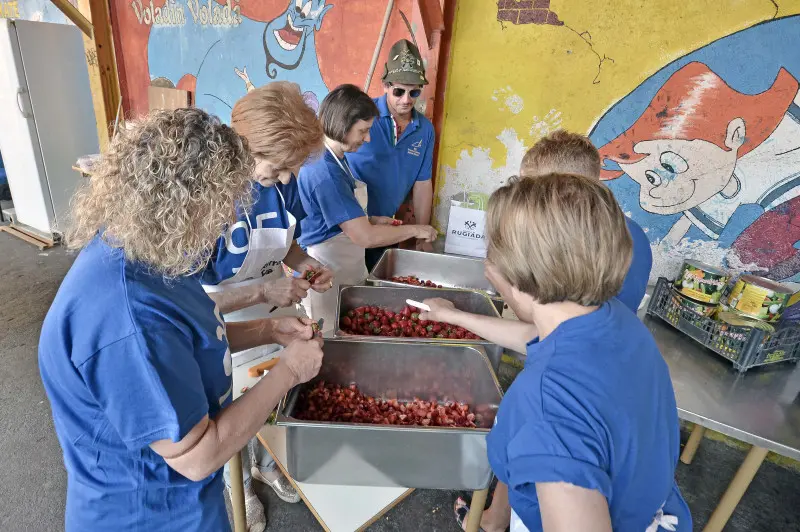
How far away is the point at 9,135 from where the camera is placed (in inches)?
237

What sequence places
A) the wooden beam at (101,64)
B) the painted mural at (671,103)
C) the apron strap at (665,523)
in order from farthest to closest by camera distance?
the wooden beam at (101,64), the painted mural at (671,103), the apron strap at (665,523)

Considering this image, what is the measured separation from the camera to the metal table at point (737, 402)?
6.17ft

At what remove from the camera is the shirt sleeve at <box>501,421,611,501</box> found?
0.86 meters

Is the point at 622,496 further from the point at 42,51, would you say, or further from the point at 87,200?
the point at 42,51

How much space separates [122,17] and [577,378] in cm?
771

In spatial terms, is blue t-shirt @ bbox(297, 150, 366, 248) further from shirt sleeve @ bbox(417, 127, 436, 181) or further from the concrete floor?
the concrete floor

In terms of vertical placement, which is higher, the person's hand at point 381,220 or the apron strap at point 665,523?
the person's hand at point 381,220

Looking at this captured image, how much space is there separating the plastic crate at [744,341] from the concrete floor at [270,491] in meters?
1.07

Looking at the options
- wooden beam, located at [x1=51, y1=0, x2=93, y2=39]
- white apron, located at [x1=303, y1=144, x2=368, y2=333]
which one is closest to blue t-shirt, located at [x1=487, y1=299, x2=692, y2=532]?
white apron, located at [x1=303, y1=144, x2=368, y2=333]

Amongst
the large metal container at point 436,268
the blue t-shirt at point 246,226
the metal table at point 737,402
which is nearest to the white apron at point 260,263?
the blue t-shirt at point 246,226

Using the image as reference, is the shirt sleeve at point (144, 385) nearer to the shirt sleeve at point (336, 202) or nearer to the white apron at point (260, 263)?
the white apron at point (260, 263)

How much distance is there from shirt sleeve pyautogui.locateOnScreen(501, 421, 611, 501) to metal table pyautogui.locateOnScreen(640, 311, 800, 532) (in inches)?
55.8

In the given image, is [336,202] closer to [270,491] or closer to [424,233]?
[424,233]

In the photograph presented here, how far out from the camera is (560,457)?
872 mm
